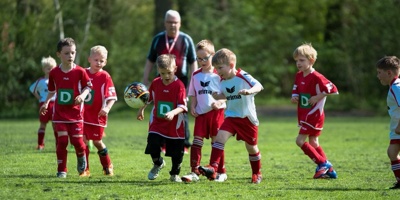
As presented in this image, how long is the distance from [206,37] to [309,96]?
25.4 meters

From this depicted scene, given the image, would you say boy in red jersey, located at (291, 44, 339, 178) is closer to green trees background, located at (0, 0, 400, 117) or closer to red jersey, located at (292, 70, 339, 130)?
red jersey, located at (292, 70, 339, 130)

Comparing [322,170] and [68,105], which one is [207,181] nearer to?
[322,170]

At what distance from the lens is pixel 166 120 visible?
1002cm

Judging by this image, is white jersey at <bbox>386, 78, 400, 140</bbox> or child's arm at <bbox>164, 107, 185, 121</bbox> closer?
white jersey at <bbox>386, 78, 400, 140</bbox>

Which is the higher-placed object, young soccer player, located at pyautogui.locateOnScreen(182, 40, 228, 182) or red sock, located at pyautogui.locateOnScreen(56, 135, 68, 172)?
young soccer player, located at pyautogui.locateOnScreen(182, 40, 228, 182)

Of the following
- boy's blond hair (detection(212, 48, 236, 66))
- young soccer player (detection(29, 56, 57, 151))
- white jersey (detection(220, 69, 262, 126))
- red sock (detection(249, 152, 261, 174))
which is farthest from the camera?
young soccer player (detection(29, 56, 57, 151))

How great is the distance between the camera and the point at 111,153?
1434 cm

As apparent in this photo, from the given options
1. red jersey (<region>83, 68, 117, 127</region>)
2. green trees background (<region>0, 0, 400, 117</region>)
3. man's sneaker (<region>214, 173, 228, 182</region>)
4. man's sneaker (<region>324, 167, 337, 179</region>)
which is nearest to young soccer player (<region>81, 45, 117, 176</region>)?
red jersey (<region>83, 68, 117, 127</region>)

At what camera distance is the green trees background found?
29141 millimetres

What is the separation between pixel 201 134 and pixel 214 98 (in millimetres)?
767

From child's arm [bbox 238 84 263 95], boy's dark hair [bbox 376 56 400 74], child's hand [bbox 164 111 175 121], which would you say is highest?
boy's dark hair [bbox 376 56 400 74]

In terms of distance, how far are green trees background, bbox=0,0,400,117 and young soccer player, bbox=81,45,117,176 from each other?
18058 mm

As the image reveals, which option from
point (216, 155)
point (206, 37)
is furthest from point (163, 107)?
point (206, 37)

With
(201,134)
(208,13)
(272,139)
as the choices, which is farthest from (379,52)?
(201,134)
